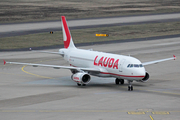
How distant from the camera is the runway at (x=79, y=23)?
109750 millimetres

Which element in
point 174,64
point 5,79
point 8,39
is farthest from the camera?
point 8,39

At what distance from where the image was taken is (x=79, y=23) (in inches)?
4943

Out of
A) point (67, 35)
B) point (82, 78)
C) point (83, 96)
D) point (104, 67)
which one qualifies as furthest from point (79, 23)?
point (83, 96)

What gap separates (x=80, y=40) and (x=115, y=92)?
55484mm

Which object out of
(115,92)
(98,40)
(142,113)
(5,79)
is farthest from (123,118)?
(98,40)

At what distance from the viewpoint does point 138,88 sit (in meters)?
44.2

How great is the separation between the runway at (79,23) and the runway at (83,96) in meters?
46.5

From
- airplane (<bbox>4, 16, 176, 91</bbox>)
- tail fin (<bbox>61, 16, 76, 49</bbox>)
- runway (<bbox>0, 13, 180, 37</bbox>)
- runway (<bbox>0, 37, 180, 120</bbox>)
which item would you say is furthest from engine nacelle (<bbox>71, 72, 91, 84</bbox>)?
runway (<bbox>0, 13, 180, 37</bbox>)

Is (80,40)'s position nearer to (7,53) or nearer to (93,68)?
(7,53)

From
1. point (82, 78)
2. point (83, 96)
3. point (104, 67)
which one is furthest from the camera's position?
point (104, 67)

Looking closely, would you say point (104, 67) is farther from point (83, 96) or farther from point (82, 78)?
point (83, 96)

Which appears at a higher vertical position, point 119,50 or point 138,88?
point 119,50

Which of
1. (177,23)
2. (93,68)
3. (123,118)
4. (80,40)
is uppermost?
(177,23)

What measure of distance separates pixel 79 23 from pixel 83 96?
8746cm
